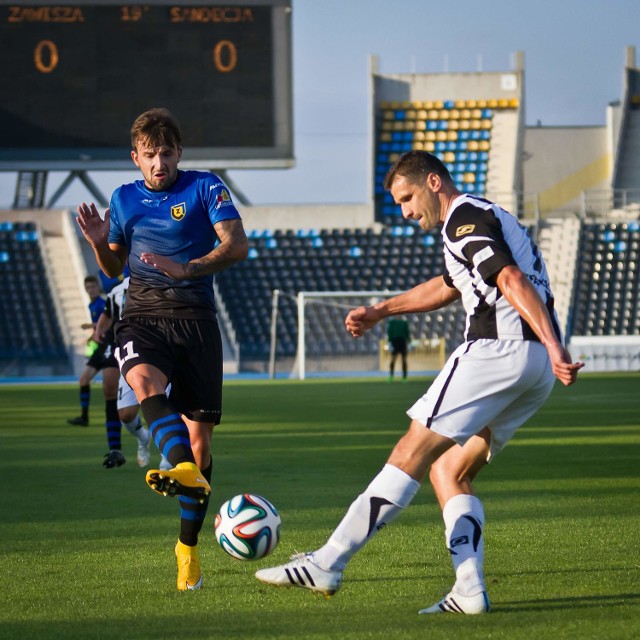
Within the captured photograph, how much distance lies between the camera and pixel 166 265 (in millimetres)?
5188

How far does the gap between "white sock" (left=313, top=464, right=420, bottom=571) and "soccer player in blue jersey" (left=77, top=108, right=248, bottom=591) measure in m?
0.94

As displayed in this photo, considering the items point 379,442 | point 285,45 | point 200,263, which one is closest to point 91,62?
point 285,45

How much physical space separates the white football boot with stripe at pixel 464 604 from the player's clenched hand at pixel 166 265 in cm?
181

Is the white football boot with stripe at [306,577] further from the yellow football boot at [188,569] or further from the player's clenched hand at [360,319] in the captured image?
the player's clenched hand at [360,319]

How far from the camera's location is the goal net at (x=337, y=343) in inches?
1371

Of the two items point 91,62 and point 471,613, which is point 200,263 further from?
point 91,62

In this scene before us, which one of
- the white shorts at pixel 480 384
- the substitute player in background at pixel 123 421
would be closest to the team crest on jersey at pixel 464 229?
the white shorts at pixel 480 384

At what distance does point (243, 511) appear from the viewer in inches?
196

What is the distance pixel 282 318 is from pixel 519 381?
31.8m

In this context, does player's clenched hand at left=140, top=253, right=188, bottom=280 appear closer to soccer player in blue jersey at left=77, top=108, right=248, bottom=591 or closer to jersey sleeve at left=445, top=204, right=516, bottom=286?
soccer player in blue jersey at left=77, top=108, right=248, bottom=591

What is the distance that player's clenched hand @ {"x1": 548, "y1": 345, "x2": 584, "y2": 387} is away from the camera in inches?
160

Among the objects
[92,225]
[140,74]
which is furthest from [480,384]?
[140,74]

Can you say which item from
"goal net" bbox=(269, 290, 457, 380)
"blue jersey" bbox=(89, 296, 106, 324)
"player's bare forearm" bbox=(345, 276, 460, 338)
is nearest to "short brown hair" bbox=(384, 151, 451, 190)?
"player's bare forearm" bbox=(345, 276, 460, 338)

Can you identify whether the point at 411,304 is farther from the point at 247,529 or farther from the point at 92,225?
the point at 92,225
